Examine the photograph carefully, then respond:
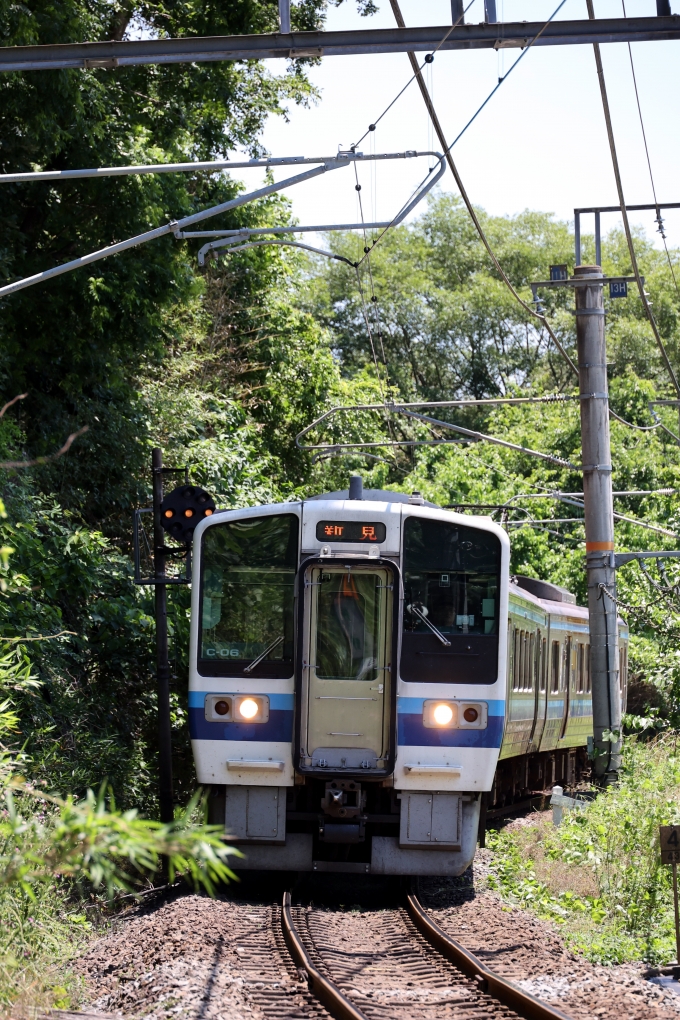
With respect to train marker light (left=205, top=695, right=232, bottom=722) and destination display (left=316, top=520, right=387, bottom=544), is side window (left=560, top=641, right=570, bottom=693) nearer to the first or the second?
destination display (left=316, top=520, right=387, bottom=544)

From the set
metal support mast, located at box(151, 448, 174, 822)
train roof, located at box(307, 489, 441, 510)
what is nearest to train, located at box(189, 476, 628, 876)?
train roof, located at box(307, 489, 441, 510)

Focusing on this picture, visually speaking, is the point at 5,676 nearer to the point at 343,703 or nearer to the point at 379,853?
the point at 343,703

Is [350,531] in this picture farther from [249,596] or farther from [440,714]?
[440,714]

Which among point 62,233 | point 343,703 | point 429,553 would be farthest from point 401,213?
point 62,233

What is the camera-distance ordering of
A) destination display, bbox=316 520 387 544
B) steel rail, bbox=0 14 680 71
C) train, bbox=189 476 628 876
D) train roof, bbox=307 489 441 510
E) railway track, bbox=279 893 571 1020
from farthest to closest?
1. train roof, bbox=307 489 441 510
2. destination display, bbox=316 520 387 544
3. train, bbox=189 476 628 876
4. steel rail, bbox=0 14 680 71
5. railway track, bbox=279 893 571 1020

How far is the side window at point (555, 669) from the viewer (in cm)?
1769

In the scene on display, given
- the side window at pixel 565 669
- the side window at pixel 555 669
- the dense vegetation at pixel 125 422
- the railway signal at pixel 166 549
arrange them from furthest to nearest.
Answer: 1. the side window at pixel 565 669
2. the side window at pixel 555 669
3. the railway signal at pixel 166 549
4. the dense vegetation at pixel 125 422

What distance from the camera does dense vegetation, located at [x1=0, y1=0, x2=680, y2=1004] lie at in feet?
37.3

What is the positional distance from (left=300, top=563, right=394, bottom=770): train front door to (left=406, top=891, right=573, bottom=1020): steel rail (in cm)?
138

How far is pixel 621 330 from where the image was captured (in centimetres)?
4722

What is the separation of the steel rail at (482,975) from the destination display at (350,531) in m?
3.03

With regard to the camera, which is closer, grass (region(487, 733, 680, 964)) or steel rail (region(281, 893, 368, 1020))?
steel rail (region(281, 893, 368, 1020))

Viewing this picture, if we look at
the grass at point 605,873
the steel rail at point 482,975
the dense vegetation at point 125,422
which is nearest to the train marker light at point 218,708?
the dense vegetation at point 125,422

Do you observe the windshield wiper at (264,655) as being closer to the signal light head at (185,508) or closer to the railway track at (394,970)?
the railway track at (394,970)
